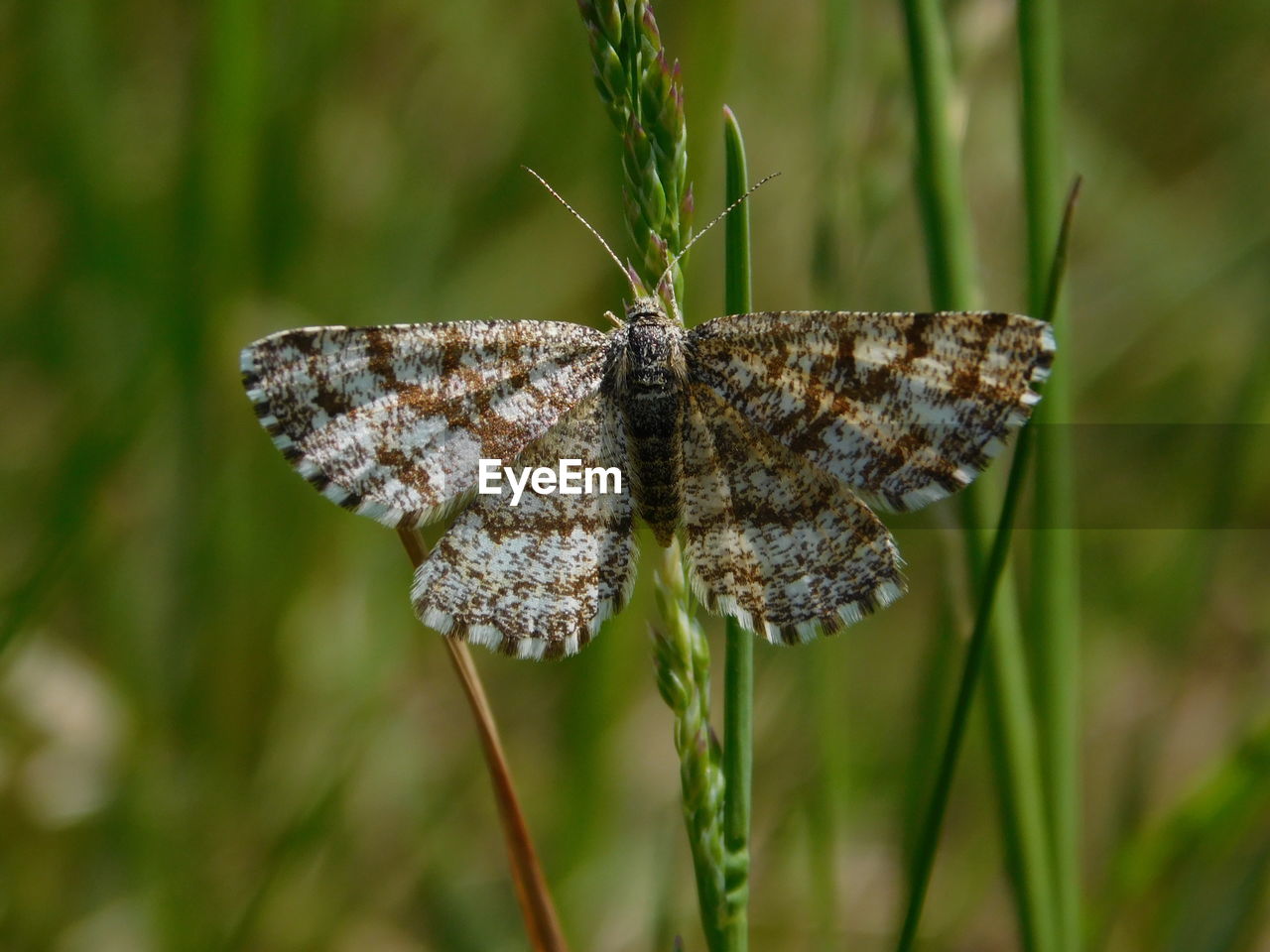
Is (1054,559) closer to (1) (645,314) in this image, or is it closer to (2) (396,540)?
(1) (645,314)

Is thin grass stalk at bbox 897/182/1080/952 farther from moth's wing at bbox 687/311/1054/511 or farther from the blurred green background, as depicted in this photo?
the blurred green background

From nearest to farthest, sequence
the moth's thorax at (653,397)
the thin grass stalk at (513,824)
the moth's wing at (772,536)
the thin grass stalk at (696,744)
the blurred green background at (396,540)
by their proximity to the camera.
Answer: the thin grass stalk at (696,744) < the thin grass stalk at (513,824) < the moth's wing at (772,536) < the moth's thorax at (653,397) < the blurred green background at (396,540)

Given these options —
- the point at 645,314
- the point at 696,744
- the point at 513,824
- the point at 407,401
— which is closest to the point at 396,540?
the point at 407,401

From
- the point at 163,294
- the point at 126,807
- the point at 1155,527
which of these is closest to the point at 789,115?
the point at 1155,527

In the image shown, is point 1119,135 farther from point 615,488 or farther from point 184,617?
point 184,617

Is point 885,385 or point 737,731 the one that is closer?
point 737,731

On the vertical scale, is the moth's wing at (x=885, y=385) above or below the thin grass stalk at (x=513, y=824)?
above

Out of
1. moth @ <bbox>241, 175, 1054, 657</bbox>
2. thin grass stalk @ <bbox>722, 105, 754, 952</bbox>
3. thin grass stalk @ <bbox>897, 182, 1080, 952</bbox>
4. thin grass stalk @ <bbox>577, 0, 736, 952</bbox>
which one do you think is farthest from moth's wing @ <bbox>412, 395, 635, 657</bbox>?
thin grass stalk @ <bbox>897, 182, 1080, 952</bbox>

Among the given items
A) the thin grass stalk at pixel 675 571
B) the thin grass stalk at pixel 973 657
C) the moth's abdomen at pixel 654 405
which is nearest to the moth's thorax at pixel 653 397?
the moth's abdomen at pixel 654 405

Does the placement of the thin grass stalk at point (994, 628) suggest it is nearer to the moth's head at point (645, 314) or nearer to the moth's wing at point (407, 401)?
the moth's head at point (645, 314)
